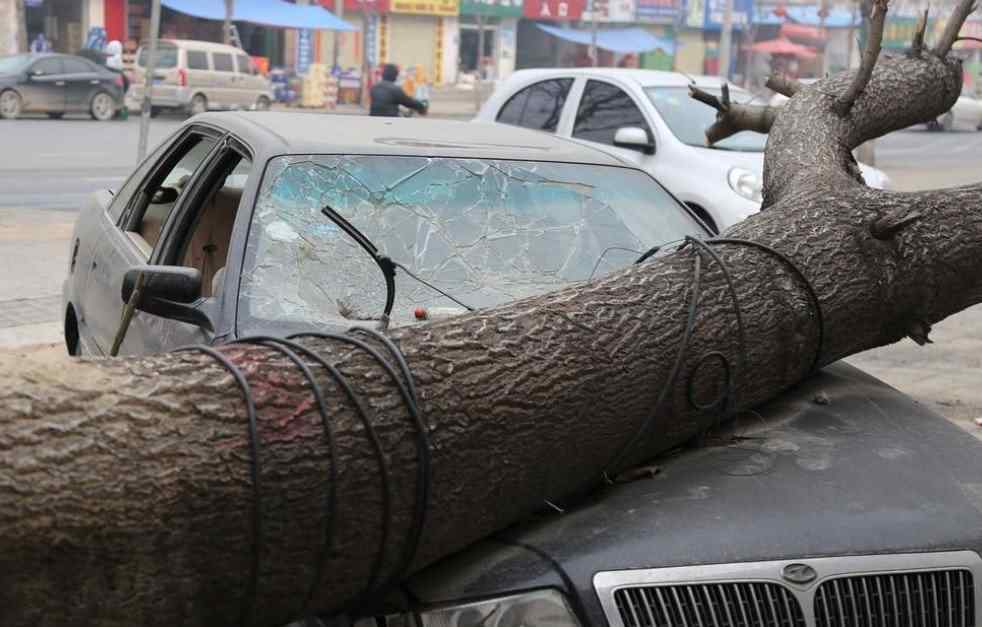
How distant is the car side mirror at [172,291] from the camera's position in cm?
388

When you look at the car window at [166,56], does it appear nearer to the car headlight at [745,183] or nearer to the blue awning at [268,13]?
the blue awning at [268,13]

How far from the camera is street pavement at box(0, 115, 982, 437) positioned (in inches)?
315

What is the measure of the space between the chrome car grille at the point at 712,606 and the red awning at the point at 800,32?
64.8 meters

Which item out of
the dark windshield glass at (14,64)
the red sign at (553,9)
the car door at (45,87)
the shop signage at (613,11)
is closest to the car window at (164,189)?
the car door at (45,87)

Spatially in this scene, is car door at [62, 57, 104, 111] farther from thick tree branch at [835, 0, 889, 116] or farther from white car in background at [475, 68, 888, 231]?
thick tree branch at [835, 0, 889, 116]

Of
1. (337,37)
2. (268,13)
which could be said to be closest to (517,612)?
(268,13)

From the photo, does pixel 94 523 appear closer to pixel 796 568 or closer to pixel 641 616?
pixel 641 616

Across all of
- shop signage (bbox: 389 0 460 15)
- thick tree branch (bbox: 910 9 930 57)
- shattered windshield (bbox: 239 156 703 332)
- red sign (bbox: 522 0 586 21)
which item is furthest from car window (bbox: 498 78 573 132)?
red sign (bbox: 522 0 586 21)

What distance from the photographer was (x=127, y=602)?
2.54m

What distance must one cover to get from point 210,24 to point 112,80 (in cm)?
1457

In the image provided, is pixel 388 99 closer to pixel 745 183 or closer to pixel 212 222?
pixel 745 183

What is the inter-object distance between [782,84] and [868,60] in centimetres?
101

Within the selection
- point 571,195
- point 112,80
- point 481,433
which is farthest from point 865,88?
point 112,80

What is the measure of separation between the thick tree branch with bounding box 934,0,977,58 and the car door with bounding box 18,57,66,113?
2412cm
